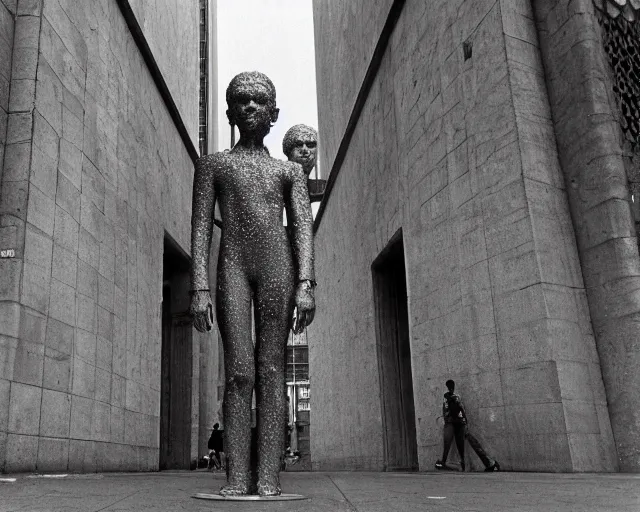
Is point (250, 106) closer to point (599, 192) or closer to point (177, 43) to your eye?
→ point (599, 192)

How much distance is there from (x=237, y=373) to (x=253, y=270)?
0.63 m

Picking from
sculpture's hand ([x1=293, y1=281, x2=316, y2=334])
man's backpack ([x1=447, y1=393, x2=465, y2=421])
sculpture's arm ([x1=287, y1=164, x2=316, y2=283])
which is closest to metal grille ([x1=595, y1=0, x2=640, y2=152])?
man's backpack ([x1=447, y1=393, x2=465, y2=421])

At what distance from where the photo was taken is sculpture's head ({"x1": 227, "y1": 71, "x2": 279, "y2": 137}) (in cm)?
441

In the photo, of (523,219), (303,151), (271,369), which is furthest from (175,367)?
(271,369)

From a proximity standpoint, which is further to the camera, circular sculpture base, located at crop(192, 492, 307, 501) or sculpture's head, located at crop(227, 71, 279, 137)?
sculpture's head, located at crop(227, 71, 279, 137)

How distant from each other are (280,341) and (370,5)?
1148 cm

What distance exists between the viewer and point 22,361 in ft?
20.9

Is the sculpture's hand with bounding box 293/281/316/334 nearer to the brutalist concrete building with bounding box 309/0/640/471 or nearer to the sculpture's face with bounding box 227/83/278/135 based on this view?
the sculpture's face with bounding box 227/83/278/135

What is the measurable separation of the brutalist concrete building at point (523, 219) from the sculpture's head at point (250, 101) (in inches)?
155

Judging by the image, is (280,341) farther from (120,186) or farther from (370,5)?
(370,5)

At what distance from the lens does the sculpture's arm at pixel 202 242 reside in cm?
407

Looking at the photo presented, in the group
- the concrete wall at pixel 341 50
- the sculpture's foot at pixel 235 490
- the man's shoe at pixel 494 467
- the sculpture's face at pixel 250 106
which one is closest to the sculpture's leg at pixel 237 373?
the sculpture's foot at pixel 235 490

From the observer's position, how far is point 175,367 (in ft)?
49.6

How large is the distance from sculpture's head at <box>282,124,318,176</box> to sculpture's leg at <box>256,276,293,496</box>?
44.9 ft
